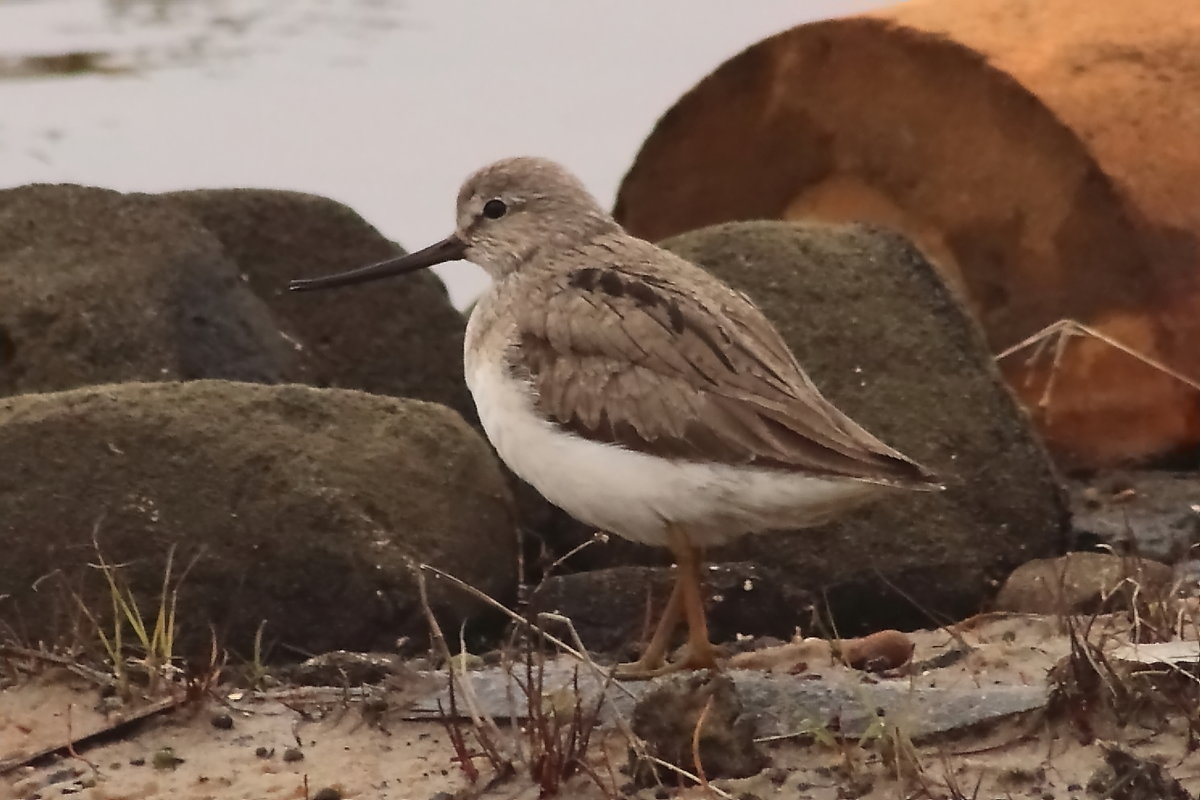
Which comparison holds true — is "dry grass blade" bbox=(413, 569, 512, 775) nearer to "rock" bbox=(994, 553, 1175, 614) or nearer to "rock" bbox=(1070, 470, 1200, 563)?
"rock" bbox=(994, 553, 1175, 614)

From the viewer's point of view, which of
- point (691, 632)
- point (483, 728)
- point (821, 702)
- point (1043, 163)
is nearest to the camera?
point (483, 728)

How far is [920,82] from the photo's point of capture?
6.58m

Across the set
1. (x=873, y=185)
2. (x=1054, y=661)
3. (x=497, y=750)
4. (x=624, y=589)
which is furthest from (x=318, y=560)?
(x=873, y=185)

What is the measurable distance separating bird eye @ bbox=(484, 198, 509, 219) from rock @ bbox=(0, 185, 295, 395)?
143 centimetres

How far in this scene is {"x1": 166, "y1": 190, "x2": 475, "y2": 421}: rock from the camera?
6371mm

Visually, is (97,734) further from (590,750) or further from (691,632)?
(691,632)

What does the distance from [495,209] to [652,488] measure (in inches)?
49.7

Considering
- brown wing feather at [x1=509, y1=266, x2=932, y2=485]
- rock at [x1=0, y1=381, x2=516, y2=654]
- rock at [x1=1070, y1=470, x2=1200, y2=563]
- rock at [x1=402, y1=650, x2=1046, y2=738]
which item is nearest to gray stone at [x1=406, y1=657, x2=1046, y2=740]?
rock at [x1=402, y1=650, x2=1046, y2=738]

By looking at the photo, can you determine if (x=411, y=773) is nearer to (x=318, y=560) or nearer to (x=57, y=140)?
(x=318, y=560)

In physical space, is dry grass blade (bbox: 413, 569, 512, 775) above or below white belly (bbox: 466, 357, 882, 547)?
below

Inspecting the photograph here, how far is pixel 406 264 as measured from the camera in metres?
5.00

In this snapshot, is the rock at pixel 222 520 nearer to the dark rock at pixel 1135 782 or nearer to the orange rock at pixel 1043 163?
the dark rock at pixel 1135 782

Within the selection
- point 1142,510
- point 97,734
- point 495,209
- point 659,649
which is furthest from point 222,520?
point 1142,510

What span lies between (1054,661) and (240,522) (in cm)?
224
